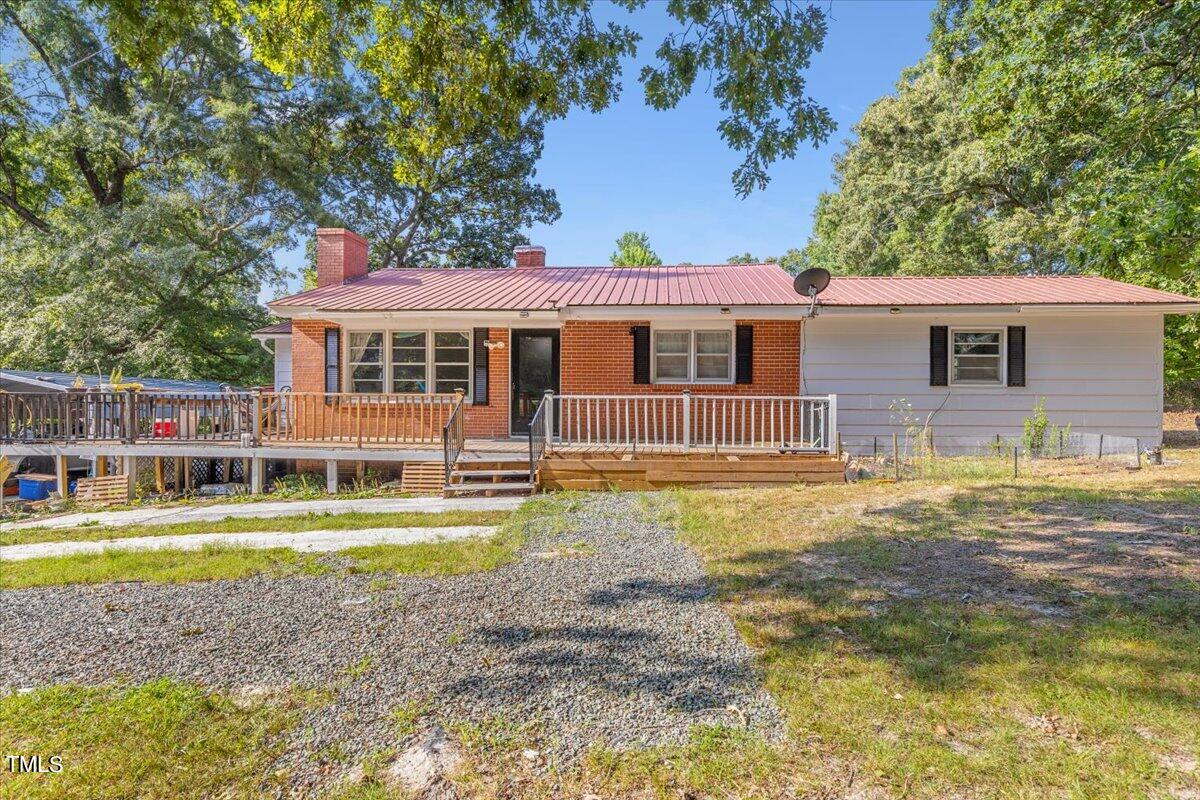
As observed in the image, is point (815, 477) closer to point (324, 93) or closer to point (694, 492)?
point (694, 492)

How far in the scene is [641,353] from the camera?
1111 centimetres

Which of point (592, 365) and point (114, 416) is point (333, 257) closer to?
point (114, 416)

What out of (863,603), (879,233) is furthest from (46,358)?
(879,233)

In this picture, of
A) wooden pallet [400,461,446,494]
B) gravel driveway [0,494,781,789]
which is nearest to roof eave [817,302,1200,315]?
wooden pallet [400,461,446,494]

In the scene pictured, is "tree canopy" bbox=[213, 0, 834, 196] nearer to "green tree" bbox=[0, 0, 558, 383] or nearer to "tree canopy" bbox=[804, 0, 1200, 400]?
"tree canopy" bbox=[804, 0, 1200, 400]

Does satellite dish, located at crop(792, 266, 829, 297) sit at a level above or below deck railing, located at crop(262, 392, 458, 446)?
above

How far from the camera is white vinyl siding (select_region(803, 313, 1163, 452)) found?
10945 mm

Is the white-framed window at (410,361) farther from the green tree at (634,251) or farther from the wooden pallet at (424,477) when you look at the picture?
the green tree at (634,251)

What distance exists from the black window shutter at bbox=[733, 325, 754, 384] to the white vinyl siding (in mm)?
1125

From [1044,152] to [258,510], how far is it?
49.0ft

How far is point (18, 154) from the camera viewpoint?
20.7m

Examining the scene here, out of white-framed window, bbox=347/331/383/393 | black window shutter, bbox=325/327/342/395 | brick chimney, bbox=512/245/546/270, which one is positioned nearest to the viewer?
black window shutter, bbox=325/327/342/395

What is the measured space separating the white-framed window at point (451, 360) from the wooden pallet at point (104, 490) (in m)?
5.52

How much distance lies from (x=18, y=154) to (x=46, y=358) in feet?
30.6
